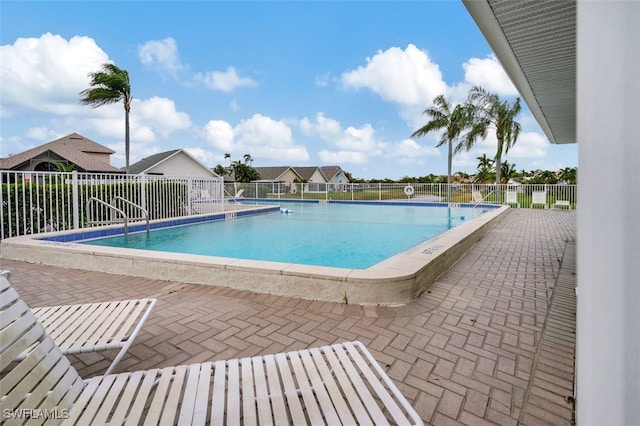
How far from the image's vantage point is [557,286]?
12.2ft

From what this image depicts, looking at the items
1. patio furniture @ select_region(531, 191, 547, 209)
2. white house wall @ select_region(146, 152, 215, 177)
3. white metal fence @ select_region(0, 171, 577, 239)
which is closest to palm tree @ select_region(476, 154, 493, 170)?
white metal fence @ select_region(0, 171, 577, 239)

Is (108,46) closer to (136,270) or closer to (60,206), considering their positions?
(60,206)

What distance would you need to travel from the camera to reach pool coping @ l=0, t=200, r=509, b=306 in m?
3.11

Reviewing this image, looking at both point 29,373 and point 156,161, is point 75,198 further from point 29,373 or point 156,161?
point 156,161

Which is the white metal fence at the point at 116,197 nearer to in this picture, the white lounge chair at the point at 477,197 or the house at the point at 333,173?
the white lounge chair at the point at 477,197

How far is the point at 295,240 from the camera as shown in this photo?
8219 millimetres

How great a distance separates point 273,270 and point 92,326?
5.38ft

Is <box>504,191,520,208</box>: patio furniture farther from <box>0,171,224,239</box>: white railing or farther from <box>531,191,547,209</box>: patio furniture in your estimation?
<box>0,171,224,239</box>: white railing

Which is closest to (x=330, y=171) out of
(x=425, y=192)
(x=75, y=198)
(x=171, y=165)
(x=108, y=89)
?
(x=171, y=165)

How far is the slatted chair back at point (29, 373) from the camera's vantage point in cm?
108

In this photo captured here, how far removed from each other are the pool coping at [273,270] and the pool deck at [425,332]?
11 cm

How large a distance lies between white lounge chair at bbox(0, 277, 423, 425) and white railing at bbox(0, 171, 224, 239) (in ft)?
19.4

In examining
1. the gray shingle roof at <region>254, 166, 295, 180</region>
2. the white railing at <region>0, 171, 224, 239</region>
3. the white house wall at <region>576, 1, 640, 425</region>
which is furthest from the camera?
the gray shingle roof at <region>254, 166, 295, 180</region>

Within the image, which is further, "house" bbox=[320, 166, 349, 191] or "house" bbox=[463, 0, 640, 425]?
"house" bbox=[320, 166, 349, 191]
